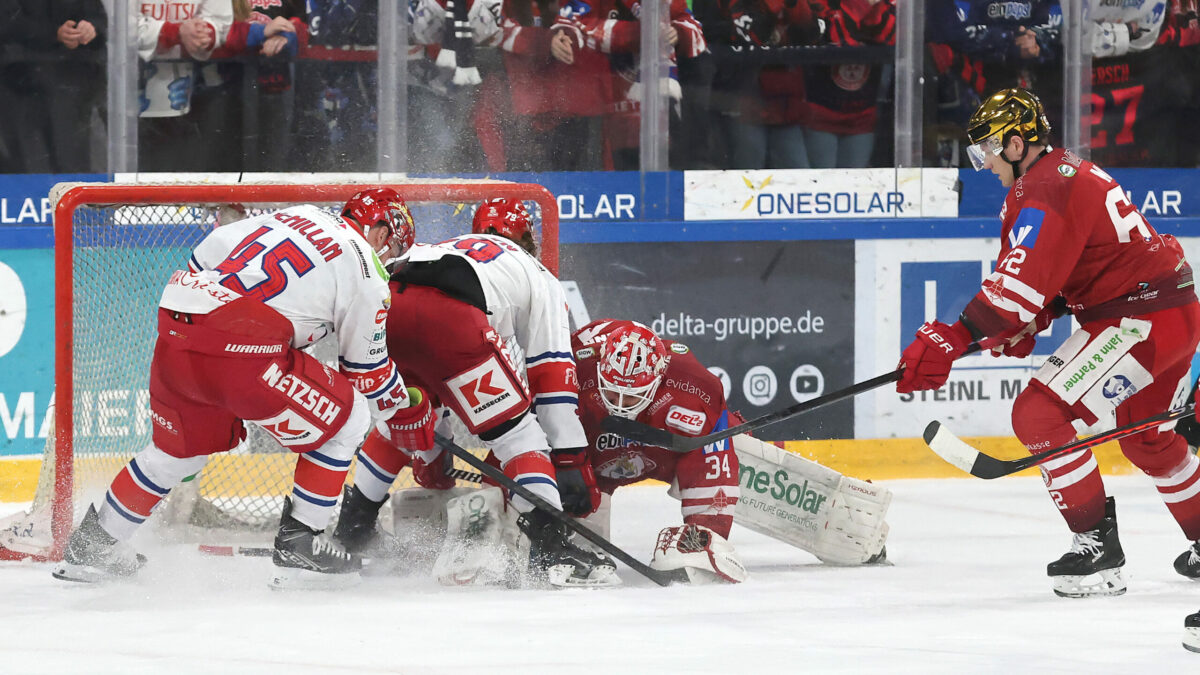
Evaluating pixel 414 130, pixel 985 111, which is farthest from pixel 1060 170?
pixel 414 130

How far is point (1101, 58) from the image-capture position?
20.0 feet

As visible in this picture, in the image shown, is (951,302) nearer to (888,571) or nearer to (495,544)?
(888,571)

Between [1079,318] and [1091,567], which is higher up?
[1079,318]

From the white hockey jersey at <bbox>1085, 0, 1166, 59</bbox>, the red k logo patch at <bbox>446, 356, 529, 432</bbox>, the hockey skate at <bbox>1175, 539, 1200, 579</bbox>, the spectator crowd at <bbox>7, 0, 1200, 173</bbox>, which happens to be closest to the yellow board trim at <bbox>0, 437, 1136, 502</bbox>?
the spectator crowd at <bbox>7, 0, 1200, 173</bbox>

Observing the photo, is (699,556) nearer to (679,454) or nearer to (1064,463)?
(679,454)

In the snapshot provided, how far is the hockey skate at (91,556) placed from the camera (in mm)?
3521

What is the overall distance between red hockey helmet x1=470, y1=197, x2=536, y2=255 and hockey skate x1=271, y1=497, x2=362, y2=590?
2.97ft

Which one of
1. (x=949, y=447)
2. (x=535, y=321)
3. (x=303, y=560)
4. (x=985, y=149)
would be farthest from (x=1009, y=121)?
(x=303, y=560)

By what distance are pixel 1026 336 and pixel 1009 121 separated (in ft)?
1.79

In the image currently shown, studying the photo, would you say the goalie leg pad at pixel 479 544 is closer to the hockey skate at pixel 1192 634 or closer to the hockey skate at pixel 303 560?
the hockey skate at pixel 303 560

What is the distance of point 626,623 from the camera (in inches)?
123

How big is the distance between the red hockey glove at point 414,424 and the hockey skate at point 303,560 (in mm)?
317

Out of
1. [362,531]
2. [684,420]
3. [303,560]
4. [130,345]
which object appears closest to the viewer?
[303,560]

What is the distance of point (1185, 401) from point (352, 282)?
2.12 metres
